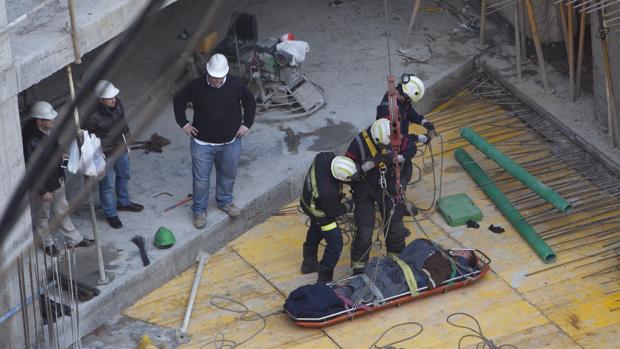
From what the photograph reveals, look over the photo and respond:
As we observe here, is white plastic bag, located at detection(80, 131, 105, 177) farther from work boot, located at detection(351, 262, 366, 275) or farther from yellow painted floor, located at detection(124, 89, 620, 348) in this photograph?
work boot, located at detection(351, 262, 366, 275)

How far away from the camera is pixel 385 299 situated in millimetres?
10516

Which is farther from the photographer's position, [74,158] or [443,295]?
[443,295]

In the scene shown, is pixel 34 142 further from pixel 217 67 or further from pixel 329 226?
pixel 329 226

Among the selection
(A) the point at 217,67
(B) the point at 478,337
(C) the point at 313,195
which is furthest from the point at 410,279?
(A) the point at 217,67

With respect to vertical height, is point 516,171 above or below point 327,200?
below

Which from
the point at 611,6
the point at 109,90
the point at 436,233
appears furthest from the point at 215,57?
the point at 611,6

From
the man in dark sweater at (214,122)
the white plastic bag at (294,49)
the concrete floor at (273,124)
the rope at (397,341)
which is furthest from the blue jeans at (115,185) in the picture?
the rope at (397,341)

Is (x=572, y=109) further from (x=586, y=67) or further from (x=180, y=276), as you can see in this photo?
(x=180, y=276)

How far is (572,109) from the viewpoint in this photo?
13.7 m

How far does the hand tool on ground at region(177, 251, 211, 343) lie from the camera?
1041 centimetres

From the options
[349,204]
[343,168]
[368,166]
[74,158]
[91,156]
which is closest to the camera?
[91,156]

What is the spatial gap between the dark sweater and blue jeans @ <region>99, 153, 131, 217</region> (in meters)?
0.75

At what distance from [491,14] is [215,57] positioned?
6228mm

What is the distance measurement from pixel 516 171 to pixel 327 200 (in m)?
2.77
